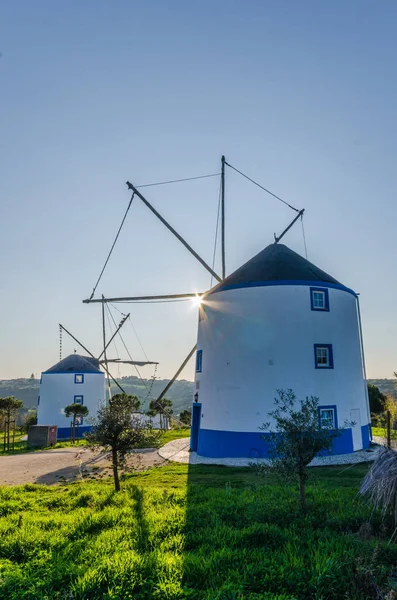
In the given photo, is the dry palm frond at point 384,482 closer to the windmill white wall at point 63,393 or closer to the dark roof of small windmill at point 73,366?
the windmill white wall at point 63,393

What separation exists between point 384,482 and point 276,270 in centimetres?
1511

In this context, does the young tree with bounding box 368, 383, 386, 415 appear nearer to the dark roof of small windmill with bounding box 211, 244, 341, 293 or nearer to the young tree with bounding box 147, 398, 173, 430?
the dark roof of small windmill with bounding box 211, 244, 341, 293

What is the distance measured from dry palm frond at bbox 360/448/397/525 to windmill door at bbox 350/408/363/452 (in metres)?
13.4

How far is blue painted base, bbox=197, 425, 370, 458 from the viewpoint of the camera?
19.6 metres

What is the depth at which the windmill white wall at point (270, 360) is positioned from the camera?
20062mm

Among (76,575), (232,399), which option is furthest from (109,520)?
(232,399)

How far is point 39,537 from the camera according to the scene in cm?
834

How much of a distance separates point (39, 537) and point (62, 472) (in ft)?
35.9

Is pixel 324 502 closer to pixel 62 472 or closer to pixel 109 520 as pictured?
pixel 109 520

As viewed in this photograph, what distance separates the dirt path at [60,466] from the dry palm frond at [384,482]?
875 cm

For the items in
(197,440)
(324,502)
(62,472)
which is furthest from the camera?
(197,440)

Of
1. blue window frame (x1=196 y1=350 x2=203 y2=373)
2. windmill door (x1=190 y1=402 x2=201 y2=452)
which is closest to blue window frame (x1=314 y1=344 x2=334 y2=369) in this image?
blue window frame (x1=196 y1=350 x2=203 y2=373)

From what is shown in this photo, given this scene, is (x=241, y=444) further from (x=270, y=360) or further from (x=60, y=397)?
(x=60, y=397)

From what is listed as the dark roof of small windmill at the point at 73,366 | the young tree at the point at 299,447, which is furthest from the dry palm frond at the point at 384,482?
the dark roof of small windmill at the point at 73,366
